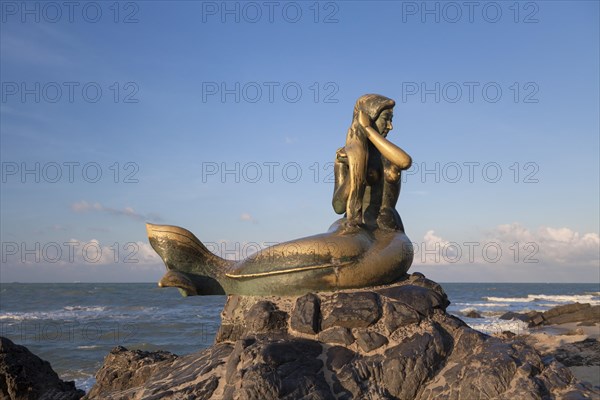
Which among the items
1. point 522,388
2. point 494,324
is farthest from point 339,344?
point 494,324

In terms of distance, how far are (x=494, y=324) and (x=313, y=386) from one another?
2168cm

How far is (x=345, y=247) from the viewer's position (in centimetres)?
491

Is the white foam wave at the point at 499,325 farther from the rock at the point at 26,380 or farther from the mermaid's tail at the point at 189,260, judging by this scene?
the mermaid's tail at the point at 189,260

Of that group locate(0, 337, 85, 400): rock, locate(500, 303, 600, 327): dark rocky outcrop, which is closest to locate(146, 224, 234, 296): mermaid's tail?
locate(0, 337, 85, 400): rock

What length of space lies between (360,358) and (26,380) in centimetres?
426

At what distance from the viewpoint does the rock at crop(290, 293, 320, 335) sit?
459 cm

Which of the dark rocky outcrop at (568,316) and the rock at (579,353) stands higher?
the rock at (579,353)

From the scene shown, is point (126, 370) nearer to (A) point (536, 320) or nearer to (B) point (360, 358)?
(B) point (360, 358)

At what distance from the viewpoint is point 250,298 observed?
16.8ft

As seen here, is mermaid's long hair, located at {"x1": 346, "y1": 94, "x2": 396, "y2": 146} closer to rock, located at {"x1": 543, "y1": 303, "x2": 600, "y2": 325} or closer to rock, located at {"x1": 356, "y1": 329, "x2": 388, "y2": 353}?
rock, located at {"x1": 356, "y1": 329, "x2": 388, "y2": 353}

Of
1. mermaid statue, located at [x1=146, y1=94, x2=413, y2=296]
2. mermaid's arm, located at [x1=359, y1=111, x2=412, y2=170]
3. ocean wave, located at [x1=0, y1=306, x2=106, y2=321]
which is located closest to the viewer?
mermaid statue, located at [x1=146, y1=94, x2=413, y2=296]

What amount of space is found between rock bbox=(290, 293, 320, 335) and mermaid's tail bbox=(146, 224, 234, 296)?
0.89m

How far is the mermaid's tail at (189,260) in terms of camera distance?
5.30 metres

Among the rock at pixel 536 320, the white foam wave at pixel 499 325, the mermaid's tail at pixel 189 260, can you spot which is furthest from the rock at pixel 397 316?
the rock at pixel 536 320
